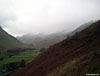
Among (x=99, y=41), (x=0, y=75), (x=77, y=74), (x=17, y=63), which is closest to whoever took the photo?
(x=77, y=74)

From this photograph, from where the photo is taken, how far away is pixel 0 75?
216 ft

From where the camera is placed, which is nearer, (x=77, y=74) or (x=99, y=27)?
(x=77, y=74)

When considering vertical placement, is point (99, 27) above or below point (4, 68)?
above

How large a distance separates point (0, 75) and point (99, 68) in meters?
67.8

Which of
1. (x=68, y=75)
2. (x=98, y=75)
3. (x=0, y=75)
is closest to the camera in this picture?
(x=98, y=75)

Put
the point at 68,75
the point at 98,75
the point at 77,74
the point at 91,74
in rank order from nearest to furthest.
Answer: the point at 98,75, the point at 91,74, the point at 77,74, the point at 68,75

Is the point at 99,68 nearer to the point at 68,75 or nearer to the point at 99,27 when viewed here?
the point at 68,75

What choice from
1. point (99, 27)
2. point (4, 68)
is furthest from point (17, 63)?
point (99, 27)

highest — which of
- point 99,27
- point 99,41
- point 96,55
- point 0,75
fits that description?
point 99,27

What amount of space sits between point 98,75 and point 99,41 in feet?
60.0

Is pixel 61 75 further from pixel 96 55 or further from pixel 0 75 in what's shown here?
pixel 0 75

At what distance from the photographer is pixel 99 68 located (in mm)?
13586

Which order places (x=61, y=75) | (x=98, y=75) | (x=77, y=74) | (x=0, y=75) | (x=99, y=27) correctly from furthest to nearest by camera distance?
1. (x=0, y=75)
2. (x=99, y=27)
3. (x=61, y=75)
4. (x=77, y=74)
5. (x=98, y=75)

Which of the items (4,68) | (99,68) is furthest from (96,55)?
(4,68)
